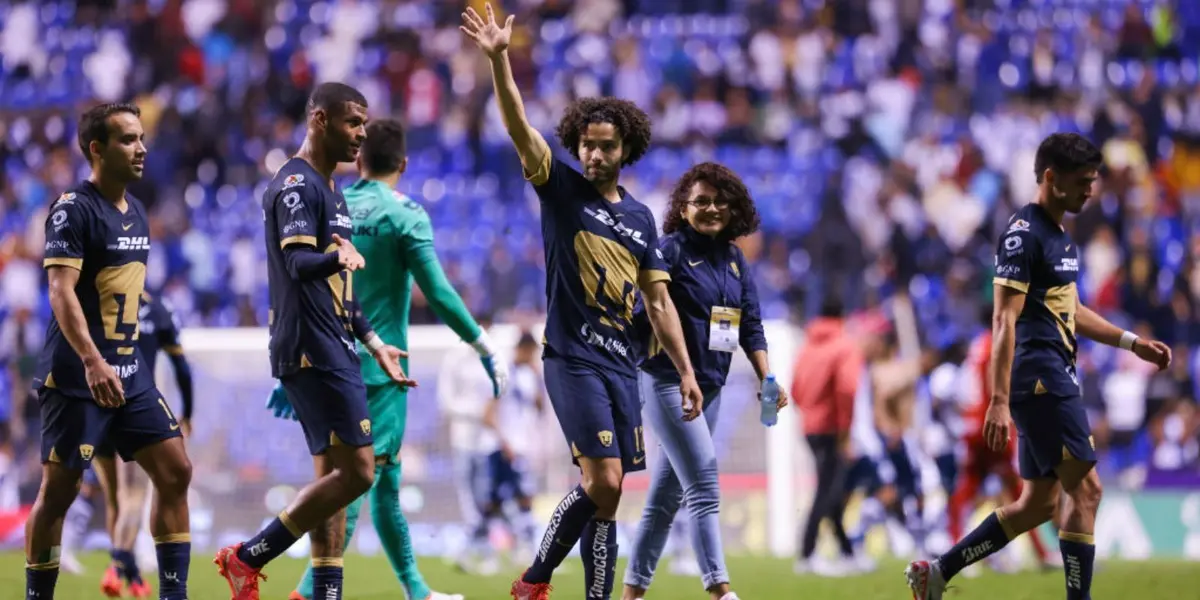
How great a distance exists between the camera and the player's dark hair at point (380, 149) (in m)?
8.68

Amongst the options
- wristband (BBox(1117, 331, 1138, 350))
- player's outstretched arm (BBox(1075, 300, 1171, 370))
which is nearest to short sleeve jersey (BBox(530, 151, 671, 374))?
player's outstretched arm (BBox(1075, 300, 1171, 370))

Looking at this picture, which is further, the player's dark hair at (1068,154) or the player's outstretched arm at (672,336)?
the player's dark hair at (1068,154)

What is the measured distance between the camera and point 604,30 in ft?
82.5

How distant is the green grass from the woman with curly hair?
236cm

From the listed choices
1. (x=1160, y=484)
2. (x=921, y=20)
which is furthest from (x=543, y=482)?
(x=921, y=20)

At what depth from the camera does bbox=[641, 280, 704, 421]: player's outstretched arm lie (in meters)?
7.30

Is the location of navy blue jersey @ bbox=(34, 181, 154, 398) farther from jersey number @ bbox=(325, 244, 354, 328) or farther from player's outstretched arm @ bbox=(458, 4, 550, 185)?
player's outstretched arm @ bbox=(458, 4, 550, 185)

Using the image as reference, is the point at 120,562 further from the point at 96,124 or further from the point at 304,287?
the point at 304,287

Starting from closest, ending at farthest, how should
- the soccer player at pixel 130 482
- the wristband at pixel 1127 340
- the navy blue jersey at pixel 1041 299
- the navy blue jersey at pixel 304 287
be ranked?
the navy blue jersey at pixel 304 287 < the navy blue jersey at pixel 1041 299 < the wristband at pixel 1127 340 < the soccer player at pixel 130 482

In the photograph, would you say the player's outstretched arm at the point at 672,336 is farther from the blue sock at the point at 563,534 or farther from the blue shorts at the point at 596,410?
the blue sock at the point at 563,534

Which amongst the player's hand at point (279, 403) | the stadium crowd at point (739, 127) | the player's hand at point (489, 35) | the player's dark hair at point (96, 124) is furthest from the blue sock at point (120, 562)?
the stadium crowd at point (739, 127)

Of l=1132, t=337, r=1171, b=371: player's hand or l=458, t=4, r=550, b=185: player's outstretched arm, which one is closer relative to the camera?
l=458, t=4, r=550, b=185: player's outstretched arm

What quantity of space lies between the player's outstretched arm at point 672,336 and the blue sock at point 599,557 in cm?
68

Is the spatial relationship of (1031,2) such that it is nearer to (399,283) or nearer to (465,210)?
(465,210)
